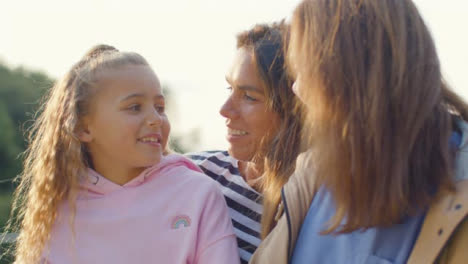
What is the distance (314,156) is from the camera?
194 cm

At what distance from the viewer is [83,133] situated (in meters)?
2.53

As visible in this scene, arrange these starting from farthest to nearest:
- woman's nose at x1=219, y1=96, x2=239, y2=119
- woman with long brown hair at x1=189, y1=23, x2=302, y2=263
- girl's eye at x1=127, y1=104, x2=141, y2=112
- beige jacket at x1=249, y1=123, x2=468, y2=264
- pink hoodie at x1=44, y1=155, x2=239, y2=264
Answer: woman's nose at x1=219, y1=96, x2=239, y2=119, woman with long brown hair at x1=189, y1=23, x2=302, y2=263, girl's eye at x1=127, y1=104, x2=141, y2=112, pink hoodie at x1=44, y1=155, x2=239, y2=264, beige jacket at x1=249, y1=123, x2=468, y2=264

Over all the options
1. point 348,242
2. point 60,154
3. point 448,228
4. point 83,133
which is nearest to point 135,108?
point 83,133

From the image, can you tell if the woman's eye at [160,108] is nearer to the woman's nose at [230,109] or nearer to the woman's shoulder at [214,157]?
the woman's nose at [230,109]

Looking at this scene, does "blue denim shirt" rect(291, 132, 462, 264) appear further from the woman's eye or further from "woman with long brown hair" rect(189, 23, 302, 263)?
the woman's eye

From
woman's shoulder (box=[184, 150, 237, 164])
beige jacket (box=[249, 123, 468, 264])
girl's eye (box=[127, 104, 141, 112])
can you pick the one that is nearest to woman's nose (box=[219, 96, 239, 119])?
woman's shoulder (box=[184, 150, 237, 164])

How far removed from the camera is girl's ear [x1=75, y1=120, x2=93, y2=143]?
2518 millimetres

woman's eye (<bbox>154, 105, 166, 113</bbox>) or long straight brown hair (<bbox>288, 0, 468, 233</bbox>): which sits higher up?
long straight brown hair (<bbox>288, 0, 468, 233</bbox>)

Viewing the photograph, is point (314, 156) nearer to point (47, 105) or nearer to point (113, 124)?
point (113, 124)

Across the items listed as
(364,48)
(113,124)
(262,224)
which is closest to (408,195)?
(364,48)

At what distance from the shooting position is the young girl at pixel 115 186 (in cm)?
236

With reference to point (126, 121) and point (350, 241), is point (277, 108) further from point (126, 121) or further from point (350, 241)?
point (350, 241)

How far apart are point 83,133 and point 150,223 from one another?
0.49 metres

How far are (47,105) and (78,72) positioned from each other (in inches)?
9.9
